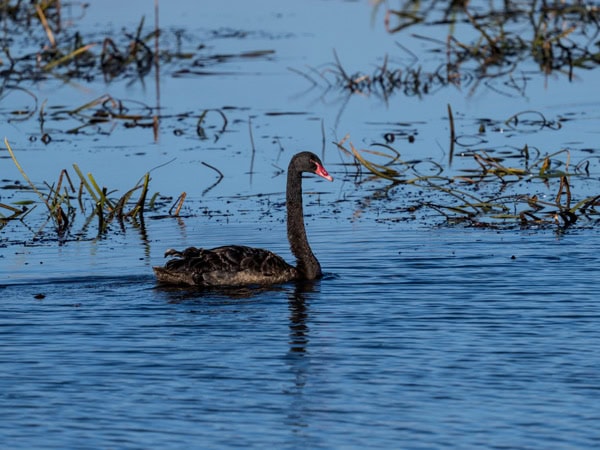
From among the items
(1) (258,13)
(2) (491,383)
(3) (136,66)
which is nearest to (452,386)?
(2) (491,383)

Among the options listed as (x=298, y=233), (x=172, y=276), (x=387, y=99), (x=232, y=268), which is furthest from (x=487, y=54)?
(x=172, y=276)

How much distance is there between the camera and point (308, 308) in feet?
39.0

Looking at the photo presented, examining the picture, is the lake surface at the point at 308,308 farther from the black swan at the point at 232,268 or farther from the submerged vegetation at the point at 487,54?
the submerged vegetation at the point at 487,54

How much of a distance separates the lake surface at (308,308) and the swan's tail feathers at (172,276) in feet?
0.37

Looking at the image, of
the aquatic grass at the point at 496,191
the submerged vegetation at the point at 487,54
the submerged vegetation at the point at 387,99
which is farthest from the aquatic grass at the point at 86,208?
the submerged vegetation at the point at 487,54

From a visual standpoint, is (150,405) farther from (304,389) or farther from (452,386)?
(452,386)

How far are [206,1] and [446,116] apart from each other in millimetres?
15869

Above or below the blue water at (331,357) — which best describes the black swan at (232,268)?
above

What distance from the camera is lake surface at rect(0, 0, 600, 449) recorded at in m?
8.88

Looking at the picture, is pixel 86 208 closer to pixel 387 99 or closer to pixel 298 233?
pixel 298 233

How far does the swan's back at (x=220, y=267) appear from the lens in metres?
12.5

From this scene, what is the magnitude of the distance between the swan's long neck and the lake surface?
196 millimetres

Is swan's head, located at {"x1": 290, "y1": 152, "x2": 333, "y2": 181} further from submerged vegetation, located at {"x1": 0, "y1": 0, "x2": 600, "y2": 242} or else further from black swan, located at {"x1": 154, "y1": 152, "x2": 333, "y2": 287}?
submerged vegetation, located at {"x1": 0, "y1": 0, "x2": 600, "y2": 242}

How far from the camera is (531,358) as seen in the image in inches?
400
